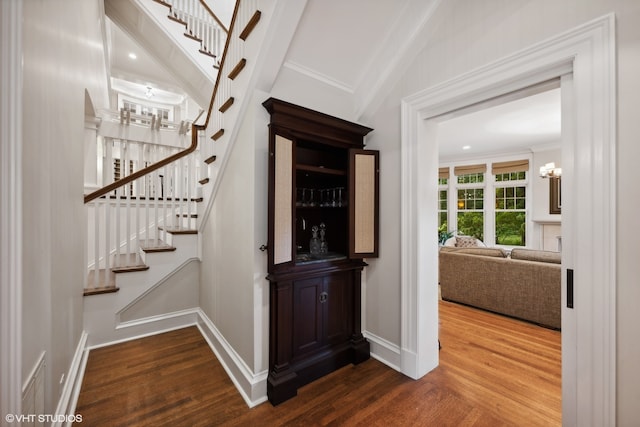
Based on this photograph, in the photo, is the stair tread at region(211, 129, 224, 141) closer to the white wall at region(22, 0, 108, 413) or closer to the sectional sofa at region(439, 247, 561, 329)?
the white wall at region(22, 0, 108, 413)

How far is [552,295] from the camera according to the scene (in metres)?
2.87

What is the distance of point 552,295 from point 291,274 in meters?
3.06

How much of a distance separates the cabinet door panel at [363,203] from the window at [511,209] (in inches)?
231

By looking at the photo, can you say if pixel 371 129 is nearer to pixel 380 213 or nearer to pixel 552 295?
pixel 380 213

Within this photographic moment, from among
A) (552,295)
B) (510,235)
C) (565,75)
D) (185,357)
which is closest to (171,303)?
(185,357)

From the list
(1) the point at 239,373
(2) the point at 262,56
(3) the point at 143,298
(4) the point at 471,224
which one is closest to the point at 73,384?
(3) the point at 143,298

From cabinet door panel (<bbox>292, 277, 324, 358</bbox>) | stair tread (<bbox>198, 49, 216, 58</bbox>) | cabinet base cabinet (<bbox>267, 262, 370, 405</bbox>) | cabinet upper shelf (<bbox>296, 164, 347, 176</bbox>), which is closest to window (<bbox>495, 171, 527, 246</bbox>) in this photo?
cabinet base cabinet (<bbox>267, 262, 370, 405</bbox>)

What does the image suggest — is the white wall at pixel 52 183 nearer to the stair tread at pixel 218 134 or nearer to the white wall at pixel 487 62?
the stair tread at pixel 218 134

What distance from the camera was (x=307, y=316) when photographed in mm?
2021

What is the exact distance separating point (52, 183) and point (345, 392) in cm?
225

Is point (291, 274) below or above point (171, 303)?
above

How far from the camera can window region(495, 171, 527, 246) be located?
20.3 feet

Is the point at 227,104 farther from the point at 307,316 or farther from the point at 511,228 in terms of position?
the point at 511,228

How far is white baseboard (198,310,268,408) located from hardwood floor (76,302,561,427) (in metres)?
A: 0.05
